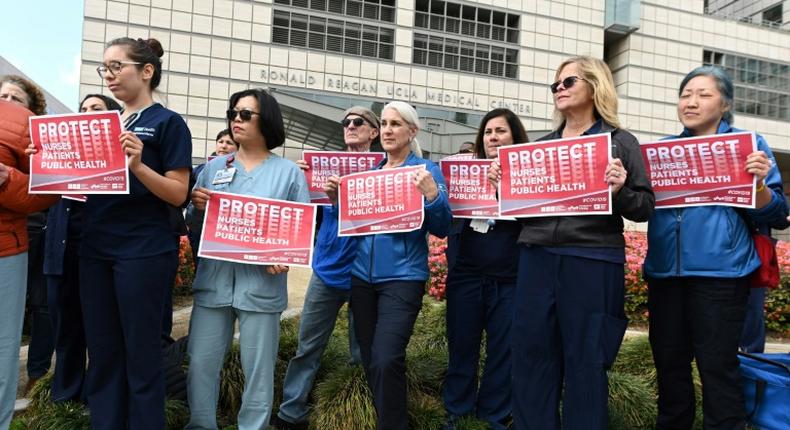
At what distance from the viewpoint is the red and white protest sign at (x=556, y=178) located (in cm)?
267

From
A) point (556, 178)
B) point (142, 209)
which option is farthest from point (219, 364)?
point (556, 178)

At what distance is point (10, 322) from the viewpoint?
8.67 ft

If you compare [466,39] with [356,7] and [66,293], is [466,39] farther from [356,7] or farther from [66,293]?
[66,293]

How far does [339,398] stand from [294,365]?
40cm

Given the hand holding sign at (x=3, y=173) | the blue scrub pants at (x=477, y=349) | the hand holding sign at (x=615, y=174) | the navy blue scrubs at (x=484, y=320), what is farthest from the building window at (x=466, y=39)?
the hand holding sign at (x=3, y=173)

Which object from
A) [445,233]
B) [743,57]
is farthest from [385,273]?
[743,57]

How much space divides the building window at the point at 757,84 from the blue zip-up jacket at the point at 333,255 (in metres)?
38.0

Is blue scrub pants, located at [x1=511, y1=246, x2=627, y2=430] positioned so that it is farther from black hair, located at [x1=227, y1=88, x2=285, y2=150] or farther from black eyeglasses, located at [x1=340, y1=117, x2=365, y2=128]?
black eyeglasses, located at [x1=340, y1=117, x2=365, y2=128]

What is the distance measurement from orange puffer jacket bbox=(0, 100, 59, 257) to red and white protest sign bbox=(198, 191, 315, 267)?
0.83m

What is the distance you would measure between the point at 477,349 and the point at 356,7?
2585cm

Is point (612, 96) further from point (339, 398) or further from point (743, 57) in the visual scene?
point (743, 57)

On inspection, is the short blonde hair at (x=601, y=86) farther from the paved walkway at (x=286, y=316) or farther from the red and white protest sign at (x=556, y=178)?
the paved walkway at (x=286, y=316)

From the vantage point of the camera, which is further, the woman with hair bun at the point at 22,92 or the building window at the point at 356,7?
the building window at the point at 356,7

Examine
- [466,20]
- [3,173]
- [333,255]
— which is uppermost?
[466,20]
